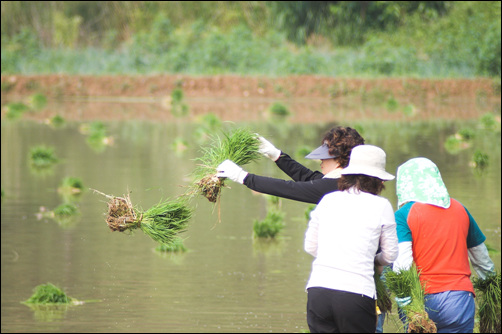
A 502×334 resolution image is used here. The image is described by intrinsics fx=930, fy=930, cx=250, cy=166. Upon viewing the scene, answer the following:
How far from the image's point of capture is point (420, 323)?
4117 millimetres

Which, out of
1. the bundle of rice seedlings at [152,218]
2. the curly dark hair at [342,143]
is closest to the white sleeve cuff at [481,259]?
the curly dark hair at [342,143]

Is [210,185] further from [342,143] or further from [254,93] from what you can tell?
[254,93]

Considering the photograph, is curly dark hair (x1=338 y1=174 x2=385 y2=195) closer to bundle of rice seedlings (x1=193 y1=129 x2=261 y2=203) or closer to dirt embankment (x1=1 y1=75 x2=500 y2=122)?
bundle of rice seedlings (x1=193 y1=129 x2=261 y2=203)

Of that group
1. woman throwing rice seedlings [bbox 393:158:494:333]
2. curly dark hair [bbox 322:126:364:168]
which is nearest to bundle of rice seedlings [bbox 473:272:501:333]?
woman throwing rice seedlings [bbox 393:158:494:333]

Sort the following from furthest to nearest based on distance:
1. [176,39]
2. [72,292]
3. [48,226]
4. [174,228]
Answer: [176,39], [48,226], [72,292], [174,228]

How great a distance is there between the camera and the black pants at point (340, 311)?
361 centimetres

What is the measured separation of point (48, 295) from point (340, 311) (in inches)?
164

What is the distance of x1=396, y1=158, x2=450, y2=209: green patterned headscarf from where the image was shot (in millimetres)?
4238

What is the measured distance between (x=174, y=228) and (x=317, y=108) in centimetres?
1922

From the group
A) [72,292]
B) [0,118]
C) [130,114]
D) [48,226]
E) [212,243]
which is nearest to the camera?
[72,292]

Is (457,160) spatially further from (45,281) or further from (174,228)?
(174,228)

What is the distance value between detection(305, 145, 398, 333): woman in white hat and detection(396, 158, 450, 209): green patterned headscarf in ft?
1.83

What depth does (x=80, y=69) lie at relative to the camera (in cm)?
2886

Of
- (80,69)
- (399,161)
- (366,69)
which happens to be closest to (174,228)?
(399,161)
